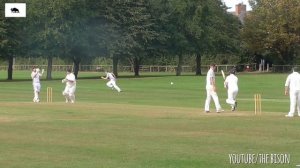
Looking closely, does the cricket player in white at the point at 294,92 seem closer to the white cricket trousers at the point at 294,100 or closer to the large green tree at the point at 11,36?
the white cricket trousers at the point at 294,100

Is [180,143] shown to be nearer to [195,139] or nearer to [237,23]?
[195,139]

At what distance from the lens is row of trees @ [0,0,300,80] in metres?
78.8

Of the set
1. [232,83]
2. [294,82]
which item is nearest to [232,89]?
[232,83]

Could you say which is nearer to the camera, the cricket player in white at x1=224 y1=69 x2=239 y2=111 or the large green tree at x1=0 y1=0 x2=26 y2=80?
the cricket player in white at x1=224 y1=69 x2=239 y2=111

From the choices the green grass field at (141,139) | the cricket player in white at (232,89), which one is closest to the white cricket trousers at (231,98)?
the cricket player in white at (232,89)

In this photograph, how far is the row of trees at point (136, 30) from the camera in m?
78.8

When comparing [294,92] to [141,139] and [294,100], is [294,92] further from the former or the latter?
[141,139]

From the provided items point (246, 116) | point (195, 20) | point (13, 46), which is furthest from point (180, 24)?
point (246, 116)

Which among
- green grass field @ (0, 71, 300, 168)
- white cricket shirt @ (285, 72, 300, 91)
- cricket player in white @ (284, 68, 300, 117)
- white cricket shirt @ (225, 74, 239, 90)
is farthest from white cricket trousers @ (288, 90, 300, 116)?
white cricket shirt @ (225, 74, 239, 90)

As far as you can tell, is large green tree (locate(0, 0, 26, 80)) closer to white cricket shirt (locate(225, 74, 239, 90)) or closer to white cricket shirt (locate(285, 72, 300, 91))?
white cricket shirt (locate(225, 74, 239, 90))

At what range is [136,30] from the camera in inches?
3334

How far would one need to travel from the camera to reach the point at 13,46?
78.2 meters

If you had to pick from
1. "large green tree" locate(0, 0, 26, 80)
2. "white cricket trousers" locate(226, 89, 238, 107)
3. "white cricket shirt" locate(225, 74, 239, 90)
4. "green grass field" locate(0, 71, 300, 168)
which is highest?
"large green tree" locate(0, 0, 26, 80)

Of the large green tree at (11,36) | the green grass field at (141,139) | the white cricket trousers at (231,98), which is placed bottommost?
the green grass field at (141,139)
